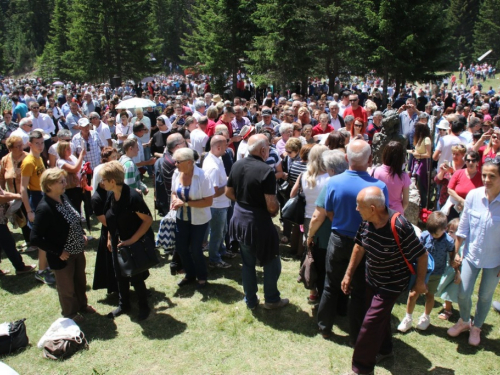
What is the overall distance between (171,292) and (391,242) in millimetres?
2957

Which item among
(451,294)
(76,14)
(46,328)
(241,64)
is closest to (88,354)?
(46,328)

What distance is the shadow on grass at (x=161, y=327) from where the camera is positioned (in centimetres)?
422

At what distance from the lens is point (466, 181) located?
5109 mm

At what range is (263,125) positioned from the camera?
27.8 feet

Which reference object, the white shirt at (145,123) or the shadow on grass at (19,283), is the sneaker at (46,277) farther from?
the white shirt at (145,123)

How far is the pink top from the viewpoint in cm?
432

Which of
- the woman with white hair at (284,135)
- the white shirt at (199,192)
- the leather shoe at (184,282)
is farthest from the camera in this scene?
the woman with white hair at (284,135)

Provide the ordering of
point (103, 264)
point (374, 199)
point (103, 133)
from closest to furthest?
point (374, 199)
point (103, 264)
point (103, 133)

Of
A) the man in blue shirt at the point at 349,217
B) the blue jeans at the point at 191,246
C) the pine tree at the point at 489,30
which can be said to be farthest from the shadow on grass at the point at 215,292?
the pine tree at the point at 489,30

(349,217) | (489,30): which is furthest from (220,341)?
(489,30)

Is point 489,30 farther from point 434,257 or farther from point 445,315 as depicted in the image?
point 434,257

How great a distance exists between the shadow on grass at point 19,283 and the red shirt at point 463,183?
5443mm

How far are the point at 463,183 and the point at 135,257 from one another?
4.02 m

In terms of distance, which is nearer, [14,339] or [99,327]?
[14,339]
